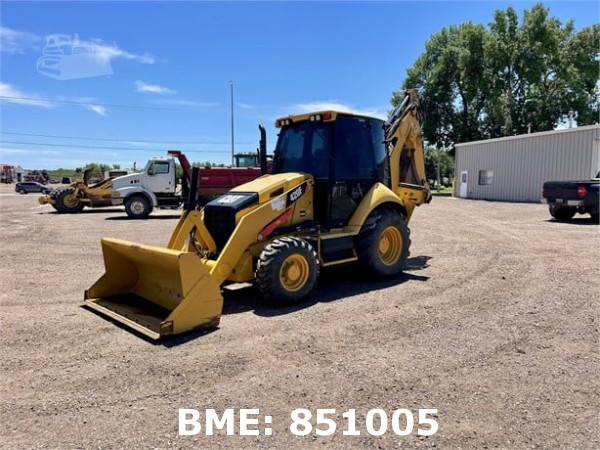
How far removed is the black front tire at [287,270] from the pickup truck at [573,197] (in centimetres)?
1162

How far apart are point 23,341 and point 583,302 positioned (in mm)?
6631

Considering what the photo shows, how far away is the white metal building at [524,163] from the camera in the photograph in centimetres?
2133

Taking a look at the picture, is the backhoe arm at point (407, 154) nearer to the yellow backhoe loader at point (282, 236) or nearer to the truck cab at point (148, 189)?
the yellow backhoe loader at point (282, 236)

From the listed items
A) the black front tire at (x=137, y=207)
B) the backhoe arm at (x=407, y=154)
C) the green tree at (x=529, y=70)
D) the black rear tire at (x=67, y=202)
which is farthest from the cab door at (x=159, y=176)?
the green tree at (x=529, y=70)

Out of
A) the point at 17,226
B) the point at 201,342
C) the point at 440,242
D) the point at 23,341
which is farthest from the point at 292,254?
the point at 17,226

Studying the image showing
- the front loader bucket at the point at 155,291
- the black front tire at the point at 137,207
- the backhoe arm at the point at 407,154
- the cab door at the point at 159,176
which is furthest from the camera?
the cab door at the point at 159,176

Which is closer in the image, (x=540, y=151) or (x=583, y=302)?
(x=583, y=302)

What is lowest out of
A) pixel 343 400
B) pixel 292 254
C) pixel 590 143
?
pixel 343 400

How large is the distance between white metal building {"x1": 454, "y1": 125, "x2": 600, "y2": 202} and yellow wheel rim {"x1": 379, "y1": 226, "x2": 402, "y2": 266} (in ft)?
58.7

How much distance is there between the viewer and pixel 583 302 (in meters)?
5.81

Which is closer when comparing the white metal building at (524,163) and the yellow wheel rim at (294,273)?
the yellow wheel rim at (294,273)

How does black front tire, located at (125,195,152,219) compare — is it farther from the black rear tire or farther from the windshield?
the windshield

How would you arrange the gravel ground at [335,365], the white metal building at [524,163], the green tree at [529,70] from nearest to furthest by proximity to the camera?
the gravel ground at [335,365]
the white metal building at [524,163]
the green tree at [529,70]

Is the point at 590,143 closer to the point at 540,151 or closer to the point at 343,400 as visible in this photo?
the point at 540,151
